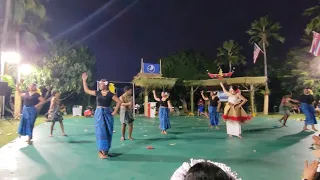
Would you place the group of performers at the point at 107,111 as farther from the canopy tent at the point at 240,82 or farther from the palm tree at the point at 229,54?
the palm tree at the point at 229,54

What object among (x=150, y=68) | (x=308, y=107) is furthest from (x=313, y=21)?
(x=308, y=107)

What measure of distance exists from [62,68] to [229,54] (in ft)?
66.9

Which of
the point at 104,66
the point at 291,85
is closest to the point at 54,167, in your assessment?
the point at 291,85

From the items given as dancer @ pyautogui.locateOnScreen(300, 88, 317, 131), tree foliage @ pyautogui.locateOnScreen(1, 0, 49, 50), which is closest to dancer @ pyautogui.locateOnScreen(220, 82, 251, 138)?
dancer @ pyautogui.locateOnScreen(300, 88, 317, 131)

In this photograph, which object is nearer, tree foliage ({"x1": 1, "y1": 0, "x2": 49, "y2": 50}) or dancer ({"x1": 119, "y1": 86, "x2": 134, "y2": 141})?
dancer ({"x1": 119, "y1": 86, "x2": 134, "y2": 141})

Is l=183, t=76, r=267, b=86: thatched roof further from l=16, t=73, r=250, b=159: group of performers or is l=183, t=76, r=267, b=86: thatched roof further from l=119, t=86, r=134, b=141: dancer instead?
l=119, t=86, r=134, b=141: dancer

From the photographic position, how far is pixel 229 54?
37.1 meters

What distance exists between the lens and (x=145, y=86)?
23500mm

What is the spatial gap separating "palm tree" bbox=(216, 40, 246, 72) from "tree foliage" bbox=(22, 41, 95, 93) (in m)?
17.3

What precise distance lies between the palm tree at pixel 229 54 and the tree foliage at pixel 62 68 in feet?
56.9

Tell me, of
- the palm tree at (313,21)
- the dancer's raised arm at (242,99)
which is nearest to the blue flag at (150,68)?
the palm tree at (313,21)

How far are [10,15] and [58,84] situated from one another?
15.4 meters

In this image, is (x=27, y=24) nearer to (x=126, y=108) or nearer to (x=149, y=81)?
(x=149, y=81)

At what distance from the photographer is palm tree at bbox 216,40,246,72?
121 ft
